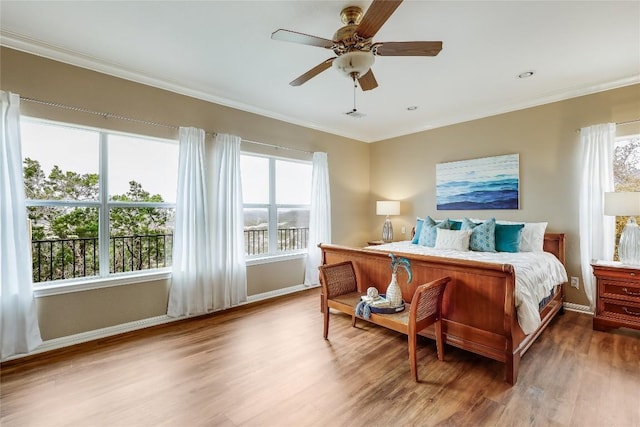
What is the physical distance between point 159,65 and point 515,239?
447 cm

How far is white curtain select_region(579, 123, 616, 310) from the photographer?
10.9 feet

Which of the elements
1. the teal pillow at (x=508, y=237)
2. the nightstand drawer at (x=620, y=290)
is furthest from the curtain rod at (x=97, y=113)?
the nightstand drawer at (x=620, y=290)

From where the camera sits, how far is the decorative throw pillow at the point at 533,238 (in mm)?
3604

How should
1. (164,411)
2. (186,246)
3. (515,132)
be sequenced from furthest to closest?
(515,132)
(186,246)
(164,411)

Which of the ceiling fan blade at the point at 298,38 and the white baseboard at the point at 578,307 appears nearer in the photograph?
the ceiling fan blade at the point at 298,38

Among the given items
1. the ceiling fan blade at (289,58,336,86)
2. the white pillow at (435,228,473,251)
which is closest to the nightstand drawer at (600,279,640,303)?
the white pillow at (435,228,473,251)

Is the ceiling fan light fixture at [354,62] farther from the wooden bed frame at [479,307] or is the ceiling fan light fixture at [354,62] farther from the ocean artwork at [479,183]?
the ocean artwork at [479,183]

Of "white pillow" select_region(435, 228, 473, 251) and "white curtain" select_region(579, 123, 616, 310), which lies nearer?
"white curtain" select_region(579, 123, 616, 310)

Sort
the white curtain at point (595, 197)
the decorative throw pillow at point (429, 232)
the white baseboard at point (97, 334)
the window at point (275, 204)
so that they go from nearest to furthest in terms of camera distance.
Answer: the white baseboard at point (97, 334), the white curtain at point (595, 197), the decorative throw pillow at point (429, 232), the window at point (275, 204)

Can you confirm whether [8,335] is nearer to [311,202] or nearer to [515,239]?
[311,202]

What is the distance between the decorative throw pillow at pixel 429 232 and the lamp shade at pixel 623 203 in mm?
1626

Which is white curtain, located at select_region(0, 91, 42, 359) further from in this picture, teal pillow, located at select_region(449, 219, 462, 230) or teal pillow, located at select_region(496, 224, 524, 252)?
teal pillow, located at select_region(496, 224, 524, 252)

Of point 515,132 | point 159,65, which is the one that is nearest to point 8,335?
point 159,65

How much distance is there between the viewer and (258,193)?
4430 mm
